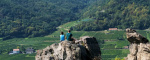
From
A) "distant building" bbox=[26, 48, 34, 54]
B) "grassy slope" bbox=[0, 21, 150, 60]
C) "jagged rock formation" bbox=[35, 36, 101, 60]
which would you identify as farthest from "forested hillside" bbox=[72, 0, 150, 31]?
"jagged rock formation" bbox=[35, 36, 101, 60]

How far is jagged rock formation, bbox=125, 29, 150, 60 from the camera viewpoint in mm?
20234

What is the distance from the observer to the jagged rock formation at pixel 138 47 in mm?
20234

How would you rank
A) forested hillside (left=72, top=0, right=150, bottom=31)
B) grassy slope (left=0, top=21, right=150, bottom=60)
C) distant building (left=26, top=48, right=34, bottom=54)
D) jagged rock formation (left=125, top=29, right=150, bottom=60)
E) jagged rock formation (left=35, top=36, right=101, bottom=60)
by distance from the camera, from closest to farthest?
jagged rock formation (left=35, top=36, right=101, bottom=60) → jagged rock formation (left=125, top=29, right=150, bottom=60) → grassy slope (left=0, top=21, right=150, bottom=60) → distant building (left=26, top=48, right=34, bottom=54) → forested hillside (left=72, top=0, right=150, bottom=31)

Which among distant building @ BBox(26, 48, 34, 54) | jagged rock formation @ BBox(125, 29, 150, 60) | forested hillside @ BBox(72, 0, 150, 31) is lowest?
distant building @ BBox(26, 48, 34, 54)

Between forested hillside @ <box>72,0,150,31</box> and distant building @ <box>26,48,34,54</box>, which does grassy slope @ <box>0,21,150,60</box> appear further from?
forested hillside @ <box>72,0,150,31</box>

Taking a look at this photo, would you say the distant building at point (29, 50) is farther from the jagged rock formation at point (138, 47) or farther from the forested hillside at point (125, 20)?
the jagged rock formation at point (138, 47)

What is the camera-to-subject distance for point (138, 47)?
21484mm

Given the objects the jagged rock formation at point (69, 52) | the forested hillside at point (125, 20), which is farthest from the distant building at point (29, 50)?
the jagged rock formation at point (69, 52)

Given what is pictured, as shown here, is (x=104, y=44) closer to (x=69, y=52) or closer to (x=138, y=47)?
(x=138, y=47)

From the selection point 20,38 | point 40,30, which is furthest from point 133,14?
point 20,38

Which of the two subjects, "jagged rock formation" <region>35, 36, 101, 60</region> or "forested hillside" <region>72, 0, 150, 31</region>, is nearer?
"jagged rock formation" <region>35, 36, 101, 60</region>

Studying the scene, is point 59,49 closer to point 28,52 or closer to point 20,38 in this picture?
point 28,52

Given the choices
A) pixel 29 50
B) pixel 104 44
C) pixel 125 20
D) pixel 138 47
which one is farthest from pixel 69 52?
pixel 125 20

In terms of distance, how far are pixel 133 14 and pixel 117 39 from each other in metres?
55.0
